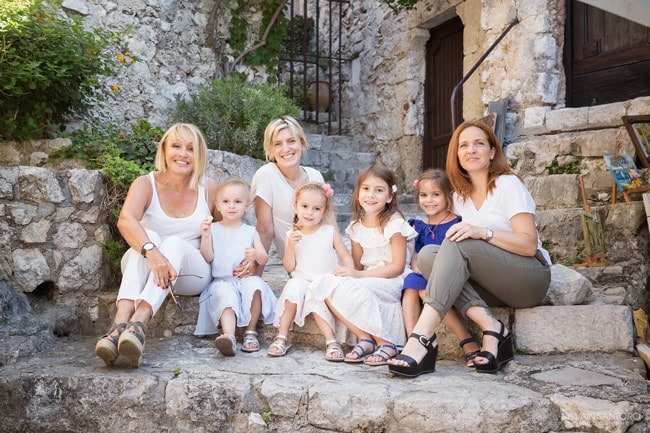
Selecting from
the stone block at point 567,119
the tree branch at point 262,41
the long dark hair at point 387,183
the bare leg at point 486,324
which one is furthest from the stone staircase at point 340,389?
the tree branch at point 262,41

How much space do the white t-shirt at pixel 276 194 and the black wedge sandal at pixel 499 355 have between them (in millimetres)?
1293

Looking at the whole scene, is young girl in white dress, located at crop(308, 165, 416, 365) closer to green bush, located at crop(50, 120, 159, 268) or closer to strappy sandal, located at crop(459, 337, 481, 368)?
strappy sandal, located at crop(459, 337, 481, 368)

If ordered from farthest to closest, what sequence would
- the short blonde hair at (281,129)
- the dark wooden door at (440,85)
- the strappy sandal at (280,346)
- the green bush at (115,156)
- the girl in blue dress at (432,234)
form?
the dark wooden door at (440,85) < the green bush at (115,156) < the short blonde hair at (281,129) < the strappy sandal at (280,346) < the girl in blue dress at (432,234)

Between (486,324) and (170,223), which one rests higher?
(170,223)

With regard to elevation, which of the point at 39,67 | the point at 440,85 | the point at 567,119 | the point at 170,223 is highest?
the point at 440,85

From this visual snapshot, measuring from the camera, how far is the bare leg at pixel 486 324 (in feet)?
8.73

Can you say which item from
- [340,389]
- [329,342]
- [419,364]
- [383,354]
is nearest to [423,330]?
[419,364]

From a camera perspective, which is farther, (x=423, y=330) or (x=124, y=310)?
(x=124, y=310)

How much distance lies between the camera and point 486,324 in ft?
8.89

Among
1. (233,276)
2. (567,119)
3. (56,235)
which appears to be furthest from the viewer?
(567,119)

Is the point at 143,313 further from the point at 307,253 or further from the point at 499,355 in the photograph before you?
the point at 499,355

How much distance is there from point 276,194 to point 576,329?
1672 mm

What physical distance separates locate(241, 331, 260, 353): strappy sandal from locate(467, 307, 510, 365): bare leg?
3.42 ft

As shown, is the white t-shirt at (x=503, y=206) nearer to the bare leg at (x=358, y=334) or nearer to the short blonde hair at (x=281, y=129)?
the bare leg at (x=358, y=334)
